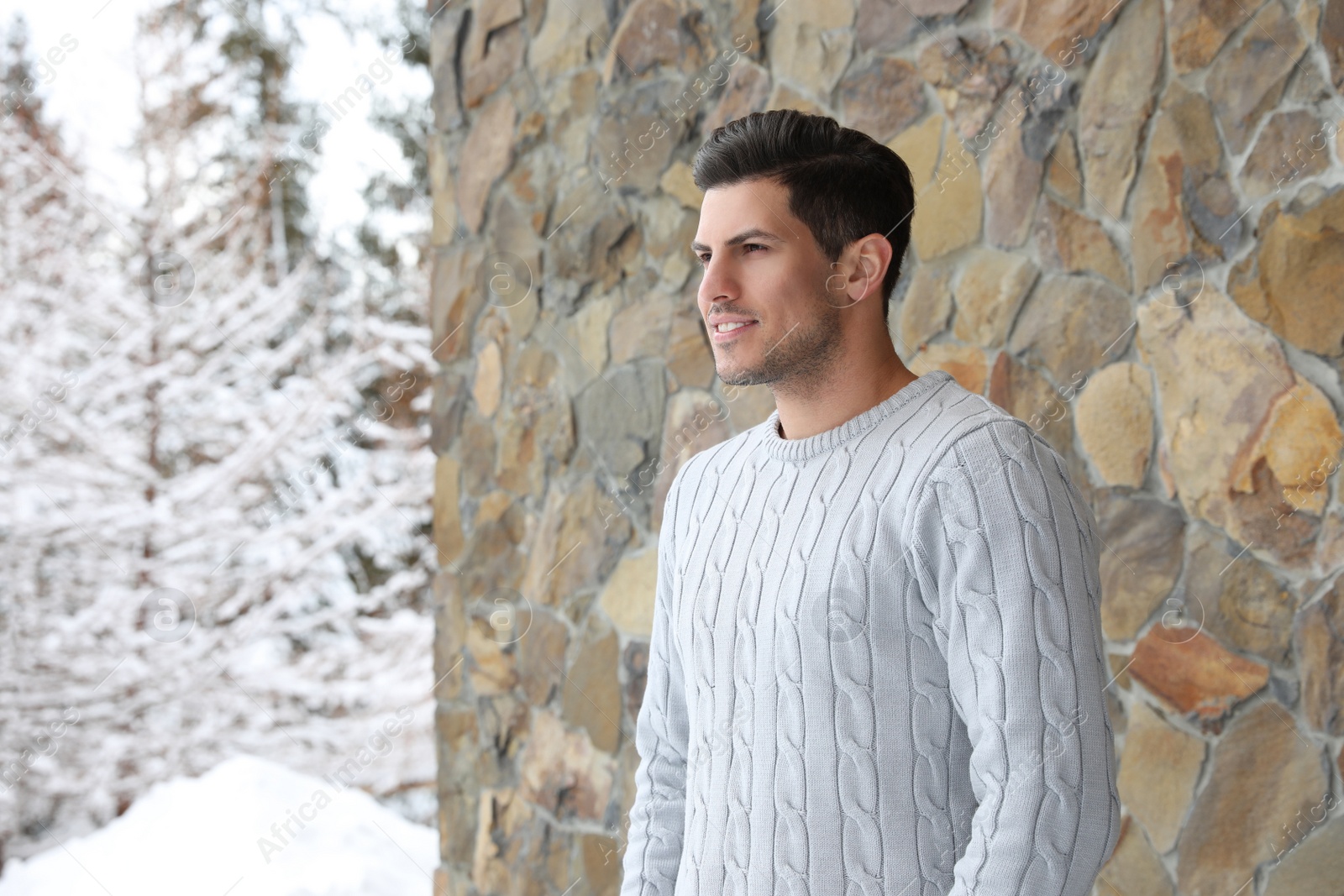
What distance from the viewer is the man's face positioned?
3.93ft

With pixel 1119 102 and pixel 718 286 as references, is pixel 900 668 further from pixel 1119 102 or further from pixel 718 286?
pixel 1119 102

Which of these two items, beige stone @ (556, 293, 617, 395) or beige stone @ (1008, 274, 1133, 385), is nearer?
beige stone @ (1008, 274, 1133, 385)

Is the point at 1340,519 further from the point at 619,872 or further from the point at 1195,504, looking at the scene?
the point at 619,872

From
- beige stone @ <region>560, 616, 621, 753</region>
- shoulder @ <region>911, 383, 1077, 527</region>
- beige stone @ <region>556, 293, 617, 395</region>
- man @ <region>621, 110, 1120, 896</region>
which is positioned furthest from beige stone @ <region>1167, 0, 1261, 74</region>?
beige stone @ <region>560, 616, 621, 753</region>

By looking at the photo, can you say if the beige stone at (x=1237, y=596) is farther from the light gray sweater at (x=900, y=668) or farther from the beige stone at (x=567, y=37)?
the beige stone at (x=567, y=37)

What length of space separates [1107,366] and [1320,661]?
48 cm

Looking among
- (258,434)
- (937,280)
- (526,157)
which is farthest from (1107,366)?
(258,434)

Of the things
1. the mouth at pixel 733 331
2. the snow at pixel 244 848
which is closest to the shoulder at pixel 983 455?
the mouth at pixel 733 331

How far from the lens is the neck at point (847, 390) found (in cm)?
122

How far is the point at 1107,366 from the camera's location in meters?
1.58

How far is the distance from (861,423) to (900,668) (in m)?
0.27

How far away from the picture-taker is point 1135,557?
153cm

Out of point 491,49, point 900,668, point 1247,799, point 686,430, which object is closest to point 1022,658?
point 900,668

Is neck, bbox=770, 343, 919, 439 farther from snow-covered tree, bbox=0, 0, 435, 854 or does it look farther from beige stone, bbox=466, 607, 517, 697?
snow-covered tree, bbox=0, 0, 435, 854
